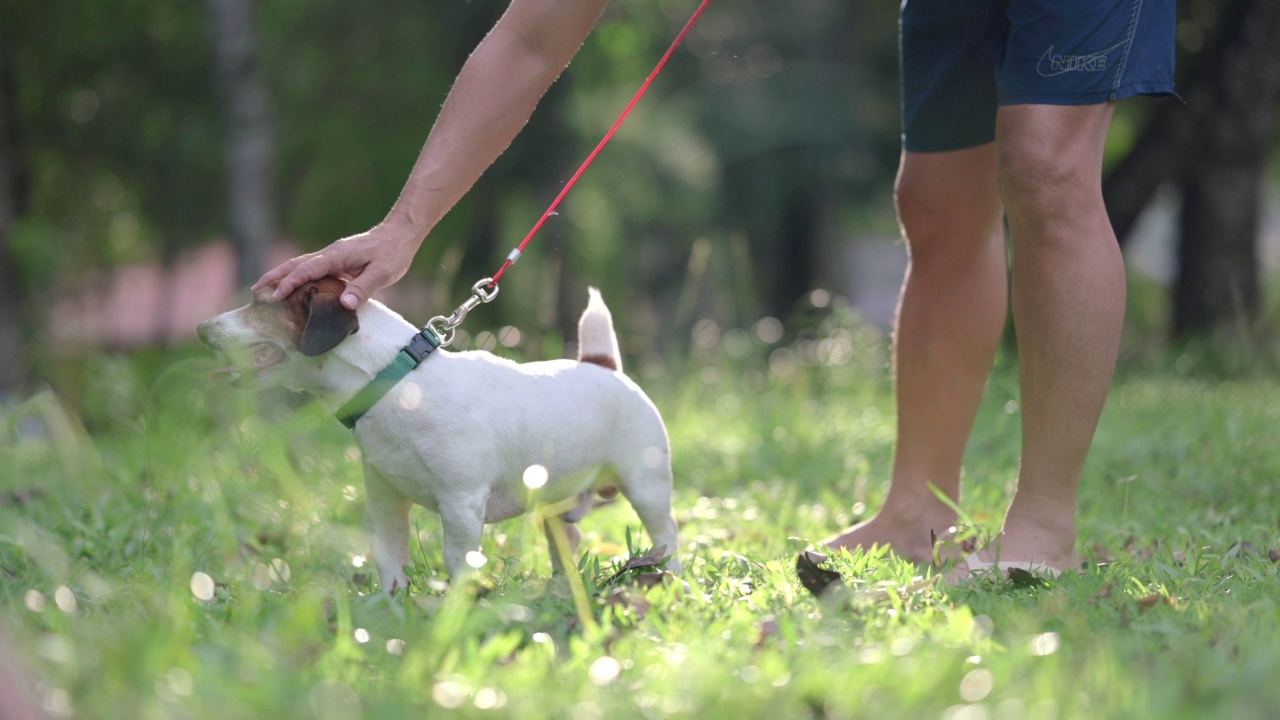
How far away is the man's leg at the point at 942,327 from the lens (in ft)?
10.9

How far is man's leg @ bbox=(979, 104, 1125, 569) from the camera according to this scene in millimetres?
2758

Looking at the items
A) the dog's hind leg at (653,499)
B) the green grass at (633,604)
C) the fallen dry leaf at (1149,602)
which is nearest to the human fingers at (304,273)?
the green grass at (633,604)

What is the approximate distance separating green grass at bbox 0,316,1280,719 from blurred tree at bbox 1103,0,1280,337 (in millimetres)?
5079

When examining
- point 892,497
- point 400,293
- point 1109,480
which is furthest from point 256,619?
point 400,293

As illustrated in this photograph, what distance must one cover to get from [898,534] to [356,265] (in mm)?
1686

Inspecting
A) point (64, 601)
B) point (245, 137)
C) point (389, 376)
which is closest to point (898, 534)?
point (389, 376)

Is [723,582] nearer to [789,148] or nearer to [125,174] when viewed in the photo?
[789,148]

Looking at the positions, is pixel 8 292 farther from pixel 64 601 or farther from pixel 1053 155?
pixel 1053 155

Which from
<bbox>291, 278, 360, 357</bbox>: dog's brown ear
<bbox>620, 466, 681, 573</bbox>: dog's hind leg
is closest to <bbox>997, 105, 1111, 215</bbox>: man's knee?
<bbox>620, 466, 681, 573</bbox>: dog's hind leg

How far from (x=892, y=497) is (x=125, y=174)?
15.9 meters

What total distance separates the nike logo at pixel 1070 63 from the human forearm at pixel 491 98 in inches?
42.1

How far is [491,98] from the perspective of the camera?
2.82 m

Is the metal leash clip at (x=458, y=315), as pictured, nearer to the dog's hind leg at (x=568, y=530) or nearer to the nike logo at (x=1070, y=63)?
the dog's hind leg at (x=568, y=530)

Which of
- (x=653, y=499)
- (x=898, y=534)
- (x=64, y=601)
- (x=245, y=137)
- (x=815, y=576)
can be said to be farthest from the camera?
(x=245, y=137)
